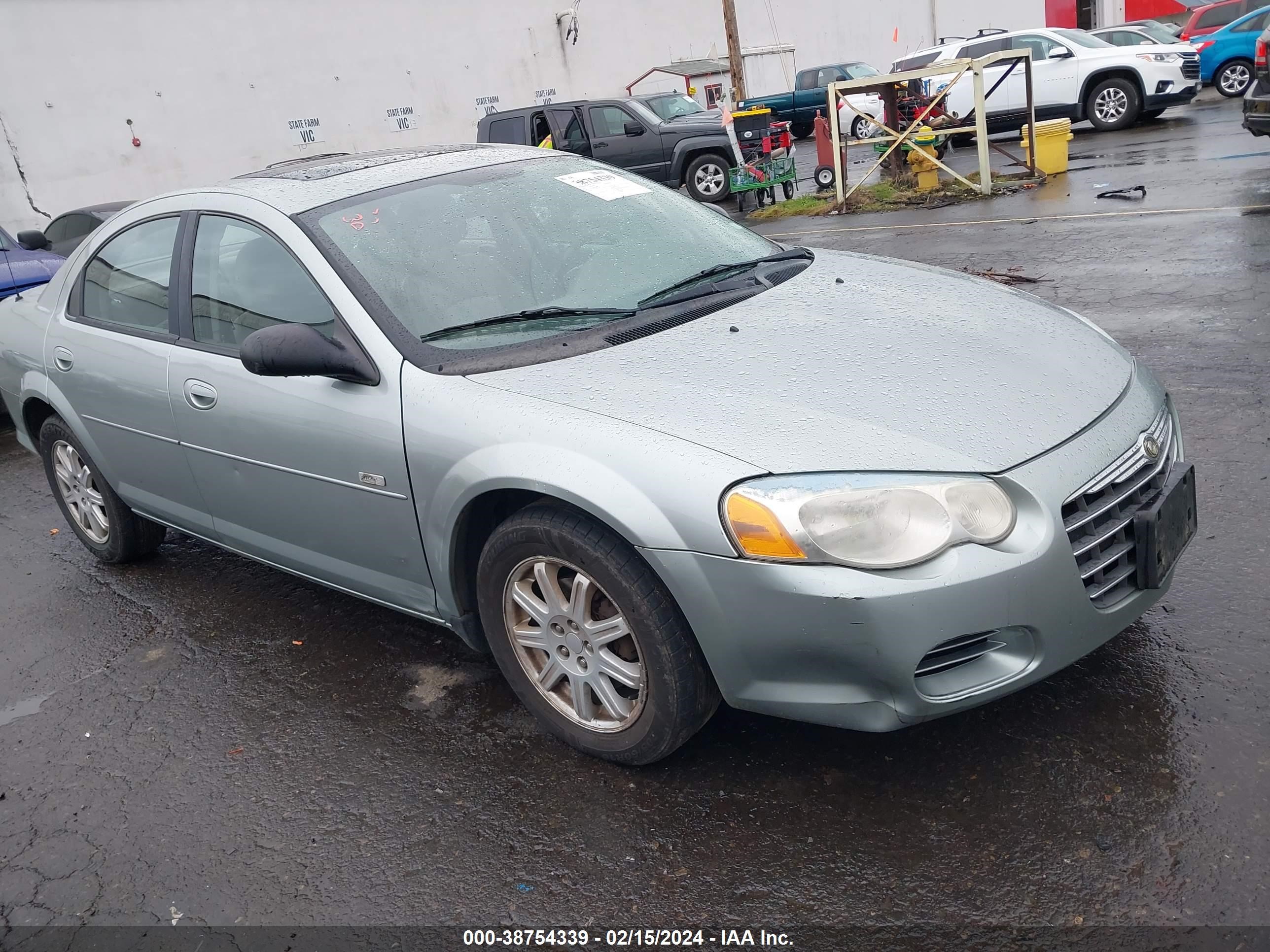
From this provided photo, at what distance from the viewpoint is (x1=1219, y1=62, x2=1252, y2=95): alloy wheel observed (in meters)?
20.5

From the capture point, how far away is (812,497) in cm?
246

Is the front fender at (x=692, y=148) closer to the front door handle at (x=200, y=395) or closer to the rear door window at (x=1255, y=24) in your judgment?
the rear door window at (x=1255, y=24)

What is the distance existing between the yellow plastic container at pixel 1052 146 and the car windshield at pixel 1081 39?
5.63 meters

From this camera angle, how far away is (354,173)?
3.86m

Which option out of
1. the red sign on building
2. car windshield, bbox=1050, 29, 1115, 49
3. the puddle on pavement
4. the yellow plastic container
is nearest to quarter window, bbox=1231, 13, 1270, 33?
car windshield, bbox=1050, 29, 1115, 49

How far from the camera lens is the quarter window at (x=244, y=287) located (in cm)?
345

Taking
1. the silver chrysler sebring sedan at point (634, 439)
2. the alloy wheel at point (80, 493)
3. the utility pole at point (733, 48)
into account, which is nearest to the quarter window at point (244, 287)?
the silver chrysler sebring sedan at point (634, 439)

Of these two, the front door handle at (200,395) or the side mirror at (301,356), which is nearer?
the side mirror at (301,356)

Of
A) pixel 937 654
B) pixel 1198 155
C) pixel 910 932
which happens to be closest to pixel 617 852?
pixel 910 932

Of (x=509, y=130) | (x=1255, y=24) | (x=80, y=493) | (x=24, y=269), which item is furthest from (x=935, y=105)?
(x=80, y=493)

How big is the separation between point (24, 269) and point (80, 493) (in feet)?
16.9

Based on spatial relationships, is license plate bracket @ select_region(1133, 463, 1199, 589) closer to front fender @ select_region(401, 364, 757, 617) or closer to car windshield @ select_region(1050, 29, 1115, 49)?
front fender @ select_region(401, 364, 757, 617)

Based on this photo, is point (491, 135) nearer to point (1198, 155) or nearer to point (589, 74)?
point (1198, 155)

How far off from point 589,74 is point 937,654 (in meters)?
32.1
